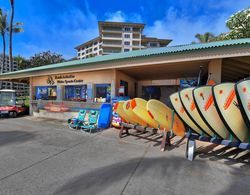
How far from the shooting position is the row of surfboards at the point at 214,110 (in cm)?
343

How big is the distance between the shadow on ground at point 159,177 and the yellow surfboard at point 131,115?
189 cm

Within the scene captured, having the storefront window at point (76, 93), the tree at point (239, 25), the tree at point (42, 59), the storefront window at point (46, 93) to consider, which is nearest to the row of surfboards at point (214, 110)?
the storefront window at point (76, 93)

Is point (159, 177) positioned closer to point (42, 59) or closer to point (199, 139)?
point (199, 139)

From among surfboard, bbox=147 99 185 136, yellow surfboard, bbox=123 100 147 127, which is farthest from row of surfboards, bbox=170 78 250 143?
yellow surfboard, bbox=123 100 147 127

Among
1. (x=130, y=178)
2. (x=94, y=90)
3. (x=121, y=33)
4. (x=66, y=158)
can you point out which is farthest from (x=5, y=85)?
(x=121, y=33)

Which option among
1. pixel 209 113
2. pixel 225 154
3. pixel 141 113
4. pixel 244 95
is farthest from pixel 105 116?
pixel 244 95

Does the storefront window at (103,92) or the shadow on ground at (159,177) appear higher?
the storefront window at (103,92)

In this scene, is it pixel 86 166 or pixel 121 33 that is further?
pixel 121 33

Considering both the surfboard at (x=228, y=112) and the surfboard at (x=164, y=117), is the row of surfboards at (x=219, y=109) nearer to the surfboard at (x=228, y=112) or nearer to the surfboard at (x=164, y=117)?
the surfboard at (x=228, y=112)

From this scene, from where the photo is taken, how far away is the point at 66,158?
4332 millimetres

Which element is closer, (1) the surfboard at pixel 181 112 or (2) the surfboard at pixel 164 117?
(1) the surfboard at pixel 181 112

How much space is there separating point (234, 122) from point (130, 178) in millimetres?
2724

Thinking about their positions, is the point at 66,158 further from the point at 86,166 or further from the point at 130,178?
the point at 130,178

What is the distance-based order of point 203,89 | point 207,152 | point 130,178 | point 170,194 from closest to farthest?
point 170,194, point 130,178, point 203,89, point 207,152
